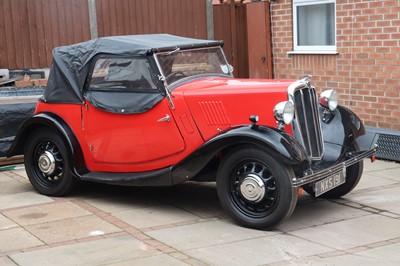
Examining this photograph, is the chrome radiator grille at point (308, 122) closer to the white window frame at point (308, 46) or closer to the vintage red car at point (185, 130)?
the vintage red car at point (185, 130)

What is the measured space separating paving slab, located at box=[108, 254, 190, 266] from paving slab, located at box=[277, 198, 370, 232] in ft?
4.16

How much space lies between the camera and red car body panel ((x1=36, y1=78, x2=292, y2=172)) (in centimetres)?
617

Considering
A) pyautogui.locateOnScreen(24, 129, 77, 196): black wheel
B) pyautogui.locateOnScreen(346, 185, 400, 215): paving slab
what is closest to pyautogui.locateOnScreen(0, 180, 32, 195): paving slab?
pyautogui.locateOnScreen(24, 129, 77, 196): black wheel

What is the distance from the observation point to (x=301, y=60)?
1075 cm

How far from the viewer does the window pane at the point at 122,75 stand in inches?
262

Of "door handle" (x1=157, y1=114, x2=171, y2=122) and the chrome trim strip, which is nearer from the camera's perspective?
the chrome trim strip

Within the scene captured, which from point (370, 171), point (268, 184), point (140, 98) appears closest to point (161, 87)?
point (140, 98)

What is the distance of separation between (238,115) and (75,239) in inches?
75.5

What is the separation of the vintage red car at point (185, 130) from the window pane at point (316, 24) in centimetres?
345

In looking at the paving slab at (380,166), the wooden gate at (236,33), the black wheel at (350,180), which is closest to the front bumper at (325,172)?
the black wheel at (350,180)

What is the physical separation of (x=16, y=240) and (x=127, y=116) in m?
1.73

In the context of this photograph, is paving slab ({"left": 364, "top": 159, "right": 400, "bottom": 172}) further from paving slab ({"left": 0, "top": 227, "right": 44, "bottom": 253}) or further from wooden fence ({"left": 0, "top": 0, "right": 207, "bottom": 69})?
wooden fence ({"left": 0, "top": 0, "right": 207, "bottom": 69})

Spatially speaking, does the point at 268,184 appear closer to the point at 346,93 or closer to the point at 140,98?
the point at 140,98

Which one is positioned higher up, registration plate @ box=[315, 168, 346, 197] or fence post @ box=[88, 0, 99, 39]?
fence post @ box=[88, 0, 99, 39]
